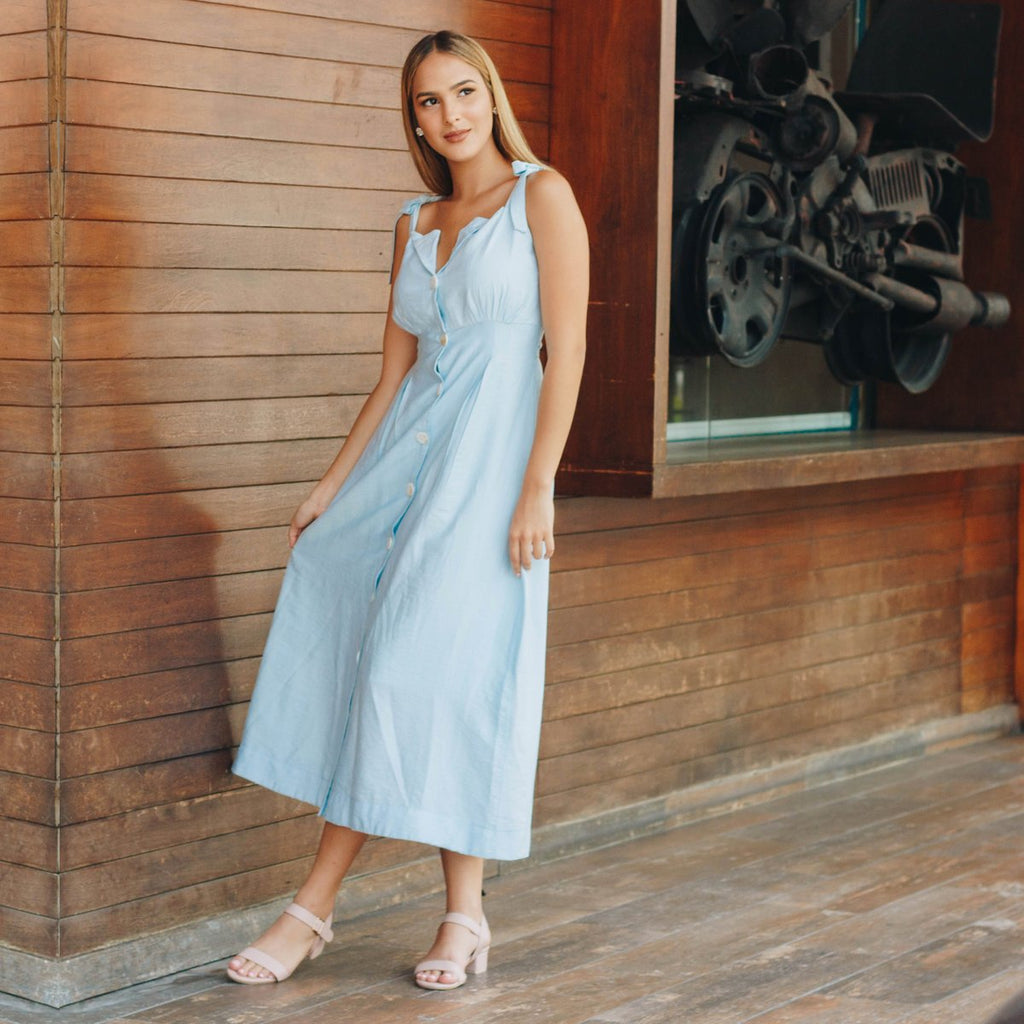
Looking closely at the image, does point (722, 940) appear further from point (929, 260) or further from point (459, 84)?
point (929, 260)

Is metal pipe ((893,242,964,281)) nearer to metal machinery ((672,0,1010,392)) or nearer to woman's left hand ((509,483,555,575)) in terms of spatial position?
metal machinery ((672,0,1010,392))

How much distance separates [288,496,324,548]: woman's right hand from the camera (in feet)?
10.8

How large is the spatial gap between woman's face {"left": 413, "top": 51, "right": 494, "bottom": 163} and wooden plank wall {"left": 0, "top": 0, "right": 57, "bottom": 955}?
2.07 ft

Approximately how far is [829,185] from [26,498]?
99.9 inches

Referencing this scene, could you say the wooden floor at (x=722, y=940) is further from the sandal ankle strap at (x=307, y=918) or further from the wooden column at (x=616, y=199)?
the wooden column at (x=616, y=199)

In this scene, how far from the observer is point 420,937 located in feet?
11.5

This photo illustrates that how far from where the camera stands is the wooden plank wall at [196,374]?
10.1 ft

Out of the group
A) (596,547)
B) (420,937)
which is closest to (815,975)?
(420,937)

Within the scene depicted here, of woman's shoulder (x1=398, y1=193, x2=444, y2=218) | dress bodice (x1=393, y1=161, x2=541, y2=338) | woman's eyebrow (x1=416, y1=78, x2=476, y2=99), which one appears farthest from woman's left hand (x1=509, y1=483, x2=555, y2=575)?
woman's eyebrow (x1=416, y1=78, x2=476, y2=99)

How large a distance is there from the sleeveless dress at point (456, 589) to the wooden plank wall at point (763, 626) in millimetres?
946

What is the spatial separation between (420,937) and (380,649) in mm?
735

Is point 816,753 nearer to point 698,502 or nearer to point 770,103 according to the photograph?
point 698,502

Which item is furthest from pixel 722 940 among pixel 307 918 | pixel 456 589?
pixel 456 589

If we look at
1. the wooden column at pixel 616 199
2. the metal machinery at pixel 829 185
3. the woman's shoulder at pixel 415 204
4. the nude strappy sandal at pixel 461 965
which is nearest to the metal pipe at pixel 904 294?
the metal machinery at pixel 829 185
